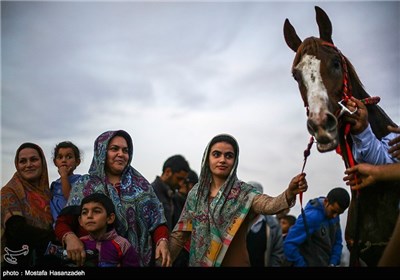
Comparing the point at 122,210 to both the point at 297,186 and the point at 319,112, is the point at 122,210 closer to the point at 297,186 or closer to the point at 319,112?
the point at 297,186

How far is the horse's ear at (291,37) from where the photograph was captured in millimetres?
3818

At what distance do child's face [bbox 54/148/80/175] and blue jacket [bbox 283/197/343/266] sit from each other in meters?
2.03

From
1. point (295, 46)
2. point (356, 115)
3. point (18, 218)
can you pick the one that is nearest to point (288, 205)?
point (356, 115)

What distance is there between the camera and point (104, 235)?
385 cm

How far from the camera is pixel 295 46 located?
150 inches

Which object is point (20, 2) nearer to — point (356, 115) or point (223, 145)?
point (223, 145)

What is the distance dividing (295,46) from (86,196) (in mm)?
1952

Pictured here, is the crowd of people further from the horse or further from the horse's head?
the horse's head

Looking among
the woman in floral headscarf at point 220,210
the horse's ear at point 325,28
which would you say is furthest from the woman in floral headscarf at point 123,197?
the horse's ear at point 325,28

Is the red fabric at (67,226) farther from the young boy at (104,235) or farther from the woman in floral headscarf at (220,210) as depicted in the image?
the woman in floral headscarf at (220,210)

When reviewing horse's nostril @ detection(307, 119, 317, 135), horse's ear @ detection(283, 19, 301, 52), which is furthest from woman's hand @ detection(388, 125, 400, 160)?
horse's ear @ detection(283, 19, 301, 52)

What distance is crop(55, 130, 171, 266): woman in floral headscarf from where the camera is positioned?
3.94 meters

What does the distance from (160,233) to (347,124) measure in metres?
1.68

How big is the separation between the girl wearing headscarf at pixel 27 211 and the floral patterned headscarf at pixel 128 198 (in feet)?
1.07
